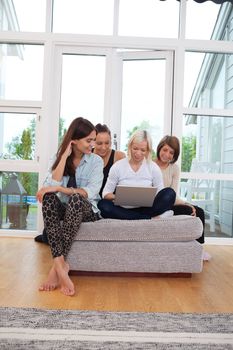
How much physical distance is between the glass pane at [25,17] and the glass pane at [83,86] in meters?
0.47

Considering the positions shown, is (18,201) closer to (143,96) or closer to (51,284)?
(143,96)

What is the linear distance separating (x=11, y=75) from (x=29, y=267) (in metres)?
2.40

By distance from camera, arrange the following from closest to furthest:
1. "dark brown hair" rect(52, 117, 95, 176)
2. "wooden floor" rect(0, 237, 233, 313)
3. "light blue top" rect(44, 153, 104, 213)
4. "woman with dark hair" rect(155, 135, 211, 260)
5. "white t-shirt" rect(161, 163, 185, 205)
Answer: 1. "wooden floor" rect(0, 237, 233, 313)
2. "dark brown hair" rect(52, 117, 95, 176)
3. "light blue top" rect(44, 153, 104, 213)
4. "woman with dark hair" rect(155, 135, 211, 260)
5. "white t-shirt" rect(161, 163, 185, 205)

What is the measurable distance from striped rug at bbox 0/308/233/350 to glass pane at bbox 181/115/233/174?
2.68 metres

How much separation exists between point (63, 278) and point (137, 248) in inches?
23.0

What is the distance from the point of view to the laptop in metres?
2.66

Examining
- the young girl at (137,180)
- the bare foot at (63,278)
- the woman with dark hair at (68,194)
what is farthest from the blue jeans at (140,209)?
the bare foot at (63,278)

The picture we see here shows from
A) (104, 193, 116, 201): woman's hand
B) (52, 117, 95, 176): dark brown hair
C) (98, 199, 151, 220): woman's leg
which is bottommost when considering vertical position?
(98, 199, 151, 220): woman's leg

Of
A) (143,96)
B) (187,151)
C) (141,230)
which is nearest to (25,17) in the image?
(143,96)

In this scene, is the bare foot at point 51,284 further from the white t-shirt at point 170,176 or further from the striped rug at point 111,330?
the white t-shirt at point 170,176

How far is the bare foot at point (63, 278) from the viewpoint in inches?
87.4

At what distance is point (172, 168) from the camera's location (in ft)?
11.3

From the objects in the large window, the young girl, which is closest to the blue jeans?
the young girl

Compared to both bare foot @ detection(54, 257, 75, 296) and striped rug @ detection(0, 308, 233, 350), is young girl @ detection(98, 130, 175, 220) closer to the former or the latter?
bare foot @ detection(54, 257, 75, 296)
